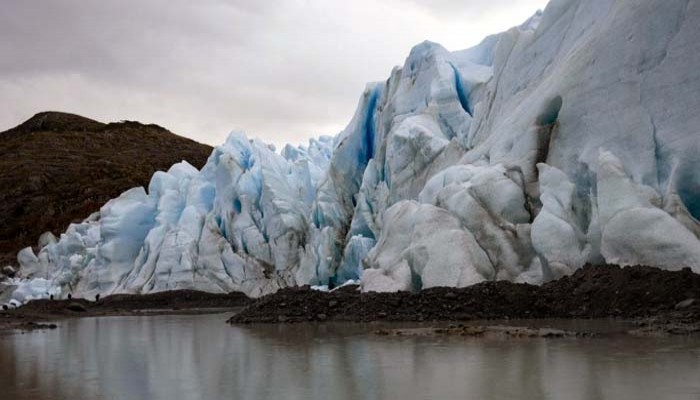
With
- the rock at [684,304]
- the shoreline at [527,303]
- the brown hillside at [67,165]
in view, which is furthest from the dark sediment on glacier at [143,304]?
the brown hillside at [67,165]

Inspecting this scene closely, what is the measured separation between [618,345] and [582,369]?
2.17 metres

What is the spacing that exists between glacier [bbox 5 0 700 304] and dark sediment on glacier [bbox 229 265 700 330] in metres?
0.62

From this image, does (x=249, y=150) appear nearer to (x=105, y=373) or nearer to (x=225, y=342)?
(x=225, y=342)

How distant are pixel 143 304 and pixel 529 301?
2035 centimetres

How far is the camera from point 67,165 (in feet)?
276

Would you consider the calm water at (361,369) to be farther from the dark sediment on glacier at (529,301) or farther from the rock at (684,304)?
the rock at (684,304)

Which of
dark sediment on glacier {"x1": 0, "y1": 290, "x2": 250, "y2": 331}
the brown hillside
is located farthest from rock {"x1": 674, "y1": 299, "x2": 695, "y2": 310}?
the brown hillside

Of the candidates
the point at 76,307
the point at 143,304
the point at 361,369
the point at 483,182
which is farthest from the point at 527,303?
the point at 76,307

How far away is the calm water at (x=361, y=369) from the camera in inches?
274

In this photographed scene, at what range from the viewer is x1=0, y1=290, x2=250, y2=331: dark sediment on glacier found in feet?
95.6

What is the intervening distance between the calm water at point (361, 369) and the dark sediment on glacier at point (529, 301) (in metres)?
2.50

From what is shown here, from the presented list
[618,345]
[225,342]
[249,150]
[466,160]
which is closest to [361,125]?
[249,150]

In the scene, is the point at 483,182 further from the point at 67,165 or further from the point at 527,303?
the point at 67,165

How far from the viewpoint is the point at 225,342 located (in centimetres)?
1366
